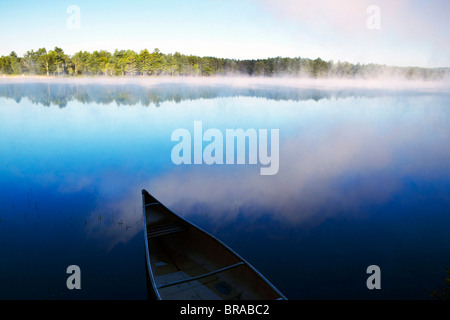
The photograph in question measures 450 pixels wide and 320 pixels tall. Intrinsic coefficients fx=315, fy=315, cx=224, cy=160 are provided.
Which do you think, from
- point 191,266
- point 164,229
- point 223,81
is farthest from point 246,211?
point 223,81

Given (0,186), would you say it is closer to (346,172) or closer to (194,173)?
(194,173)

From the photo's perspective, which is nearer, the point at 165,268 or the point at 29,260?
the point at 165,268

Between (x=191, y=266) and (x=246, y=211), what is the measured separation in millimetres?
3625

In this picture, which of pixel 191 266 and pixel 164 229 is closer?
pixel 191 266

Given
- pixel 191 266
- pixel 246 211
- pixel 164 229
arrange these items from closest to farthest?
pixel 191 266 < pixel 164 229 < pixel 246 211

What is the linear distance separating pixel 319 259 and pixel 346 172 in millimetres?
7329

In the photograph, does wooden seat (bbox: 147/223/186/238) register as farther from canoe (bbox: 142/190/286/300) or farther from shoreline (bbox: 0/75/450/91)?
shoreline (bbox: 0/75/450/91)

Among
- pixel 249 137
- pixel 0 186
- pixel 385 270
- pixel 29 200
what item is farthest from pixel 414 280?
pixel 249 137

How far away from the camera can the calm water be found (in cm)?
634

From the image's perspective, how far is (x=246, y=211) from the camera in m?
9.45

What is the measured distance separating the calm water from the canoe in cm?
A: 69

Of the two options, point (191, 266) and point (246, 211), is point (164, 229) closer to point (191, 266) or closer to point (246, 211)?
point (191, 266)

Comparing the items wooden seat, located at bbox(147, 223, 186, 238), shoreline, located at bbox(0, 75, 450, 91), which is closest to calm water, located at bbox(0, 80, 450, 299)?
wooden seat, located at bbox(147, 223, 186, 238)

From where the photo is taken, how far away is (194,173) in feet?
43.6
